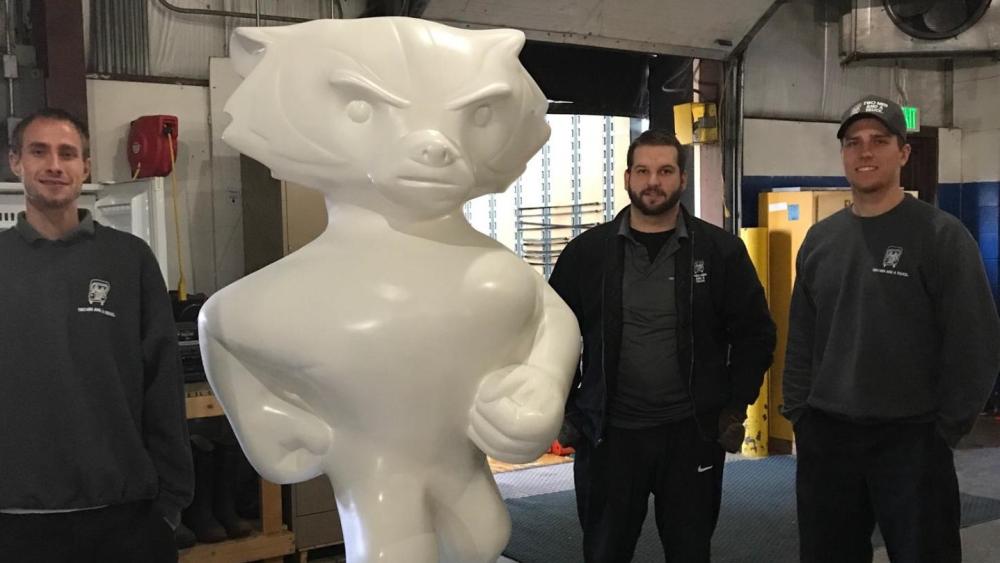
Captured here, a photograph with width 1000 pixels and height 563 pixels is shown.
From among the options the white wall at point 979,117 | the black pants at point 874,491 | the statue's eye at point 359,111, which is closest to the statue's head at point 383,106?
the statue's eye at point 359,111

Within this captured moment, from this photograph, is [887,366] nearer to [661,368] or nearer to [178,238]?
[661,368]

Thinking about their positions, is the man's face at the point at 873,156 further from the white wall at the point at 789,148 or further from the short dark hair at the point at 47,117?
the white wall at the point at 789,148

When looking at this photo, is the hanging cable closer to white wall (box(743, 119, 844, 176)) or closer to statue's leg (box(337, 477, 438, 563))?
statue's leg (box(337, 477, 438, 563))

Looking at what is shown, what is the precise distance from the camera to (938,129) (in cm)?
573

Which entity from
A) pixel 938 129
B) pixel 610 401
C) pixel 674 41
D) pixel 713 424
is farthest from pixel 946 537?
pixel 938 129

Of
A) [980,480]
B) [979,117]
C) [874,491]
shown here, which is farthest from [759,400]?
[874,491]

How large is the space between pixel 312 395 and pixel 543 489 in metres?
3.17

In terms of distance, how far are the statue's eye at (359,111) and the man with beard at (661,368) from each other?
999mm

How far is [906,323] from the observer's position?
2.06m

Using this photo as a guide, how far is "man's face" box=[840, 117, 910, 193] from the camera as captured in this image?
6.89 feet

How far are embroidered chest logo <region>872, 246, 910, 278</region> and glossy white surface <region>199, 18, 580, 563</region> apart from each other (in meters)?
1.09

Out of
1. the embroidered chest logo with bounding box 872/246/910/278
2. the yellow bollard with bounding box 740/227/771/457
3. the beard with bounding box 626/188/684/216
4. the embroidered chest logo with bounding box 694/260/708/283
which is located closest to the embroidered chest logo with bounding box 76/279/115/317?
the beard with bounding box 626/188/684/216

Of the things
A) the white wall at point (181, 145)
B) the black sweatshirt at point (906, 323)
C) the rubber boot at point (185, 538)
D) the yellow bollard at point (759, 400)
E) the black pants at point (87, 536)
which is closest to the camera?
the black pants at point (87, 536)

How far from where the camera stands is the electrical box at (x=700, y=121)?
4781 millimetres
